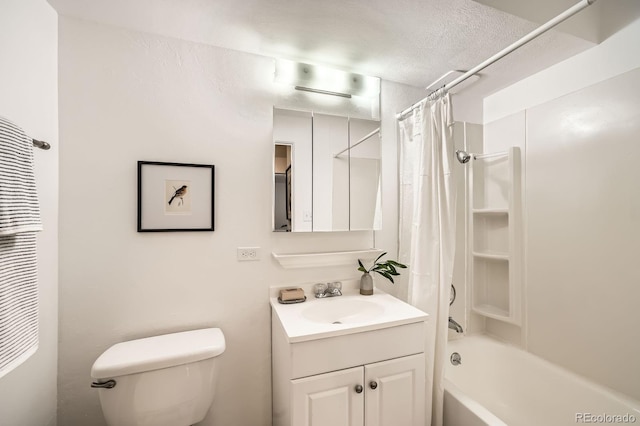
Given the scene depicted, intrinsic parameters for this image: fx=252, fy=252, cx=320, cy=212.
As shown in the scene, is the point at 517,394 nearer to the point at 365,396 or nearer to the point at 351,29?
the point at 365,396

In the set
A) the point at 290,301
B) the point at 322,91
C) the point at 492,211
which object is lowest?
the point at 290,301

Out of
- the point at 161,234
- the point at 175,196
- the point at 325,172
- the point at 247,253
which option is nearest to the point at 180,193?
the point at 175,196

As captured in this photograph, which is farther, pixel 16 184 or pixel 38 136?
pixel 38 136

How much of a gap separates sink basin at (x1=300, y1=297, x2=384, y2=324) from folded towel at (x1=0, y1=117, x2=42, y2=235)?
1209mm

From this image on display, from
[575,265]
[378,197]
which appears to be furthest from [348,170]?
[575,265]

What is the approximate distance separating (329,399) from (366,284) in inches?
26.8

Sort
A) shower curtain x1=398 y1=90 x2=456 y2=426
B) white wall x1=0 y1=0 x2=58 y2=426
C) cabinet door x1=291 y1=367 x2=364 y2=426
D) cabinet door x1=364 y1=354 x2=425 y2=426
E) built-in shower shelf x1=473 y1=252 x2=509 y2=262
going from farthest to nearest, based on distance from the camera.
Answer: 1. built-in shower shelf x1=473 y1=252 x2=509 y2=262
2. shower curtain x1=398 y1=90 x2=456 y2=426
3. cabinet door x1=364 y1=354 x2=425 y2=426
4. cabinet door x1=291 y1=367 x2=364 y2=426
5. white wall x1=0 y1=0 x2=58 y2=426

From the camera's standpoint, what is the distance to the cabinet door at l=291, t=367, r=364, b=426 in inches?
42.2

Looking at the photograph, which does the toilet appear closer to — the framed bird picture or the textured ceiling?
the framed bird picture

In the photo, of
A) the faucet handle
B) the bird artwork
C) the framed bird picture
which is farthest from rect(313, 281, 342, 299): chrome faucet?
the bird artwork

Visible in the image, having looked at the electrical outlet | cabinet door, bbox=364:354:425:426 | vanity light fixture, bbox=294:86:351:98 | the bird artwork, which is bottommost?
cabinet door, bbox=364:354:425:426

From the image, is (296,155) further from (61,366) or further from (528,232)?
(528,232)

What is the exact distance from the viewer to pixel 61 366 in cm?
121

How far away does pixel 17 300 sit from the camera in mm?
760
